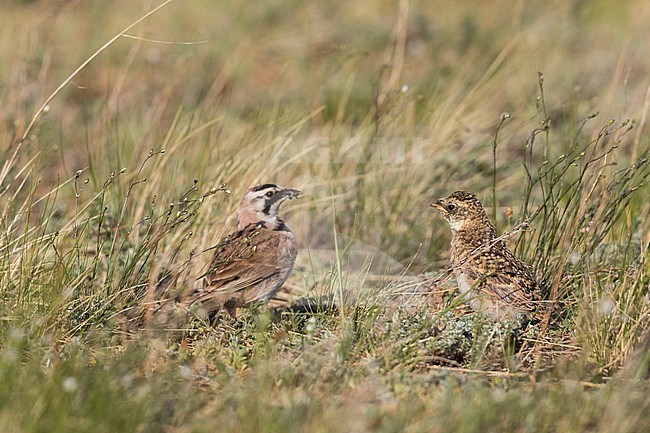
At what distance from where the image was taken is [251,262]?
632 centimetres

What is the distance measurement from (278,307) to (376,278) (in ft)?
2.12

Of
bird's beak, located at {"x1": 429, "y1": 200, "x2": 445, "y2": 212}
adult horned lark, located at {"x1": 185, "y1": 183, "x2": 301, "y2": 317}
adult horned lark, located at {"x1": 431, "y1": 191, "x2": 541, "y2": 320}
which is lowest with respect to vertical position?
adult horned lark, located at {"x1": 185, "y1": 183, "x2": 301, "y2": 317}

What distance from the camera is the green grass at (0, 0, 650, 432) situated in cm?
452

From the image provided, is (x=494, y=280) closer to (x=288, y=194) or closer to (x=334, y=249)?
(x=288, y=194)

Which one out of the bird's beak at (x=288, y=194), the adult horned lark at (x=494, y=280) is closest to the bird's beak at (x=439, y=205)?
the adult horned lark at (x=494, y=280)

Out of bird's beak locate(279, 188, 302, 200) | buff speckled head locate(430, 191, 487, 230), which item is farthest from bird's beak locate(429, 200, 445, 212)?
bird's beak locate(279, 188, 302, 200)

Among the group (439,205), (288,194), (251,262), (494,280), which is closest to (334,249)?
(288,194)

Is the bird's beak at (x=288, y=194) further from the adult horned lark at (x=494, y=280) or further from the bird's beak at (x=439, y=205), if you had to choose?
the adult horned lark at (x=494, y=280)

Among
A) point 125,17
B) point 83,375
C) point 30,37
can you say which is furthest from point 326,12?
point 83,375

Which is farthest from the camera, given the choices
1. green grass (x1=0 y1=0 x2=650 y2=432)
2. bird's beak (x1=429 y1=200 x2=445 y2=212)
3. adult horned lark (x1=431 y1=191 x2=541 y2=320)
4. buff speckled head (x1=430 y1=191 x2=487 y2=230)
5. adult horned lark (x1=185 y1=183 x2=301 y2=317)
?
bird's beak (x1=429 y1=200 x2=445 y2=212)

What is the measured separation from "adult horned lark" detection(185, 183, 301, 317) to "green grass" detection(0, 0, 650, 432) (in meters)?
0.17

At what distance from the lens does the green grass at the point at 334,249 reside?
14.8 feet

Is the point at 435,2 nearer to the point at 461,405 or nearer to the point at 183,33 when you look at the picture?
the point at 183,33

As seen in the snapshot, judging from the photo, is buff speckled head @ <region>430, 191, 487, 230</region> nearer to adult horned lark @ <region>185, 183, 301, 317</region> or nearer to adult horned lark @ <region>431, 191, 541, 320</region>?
adult horned lark @ <region>431, 191, 541, 320</region>
